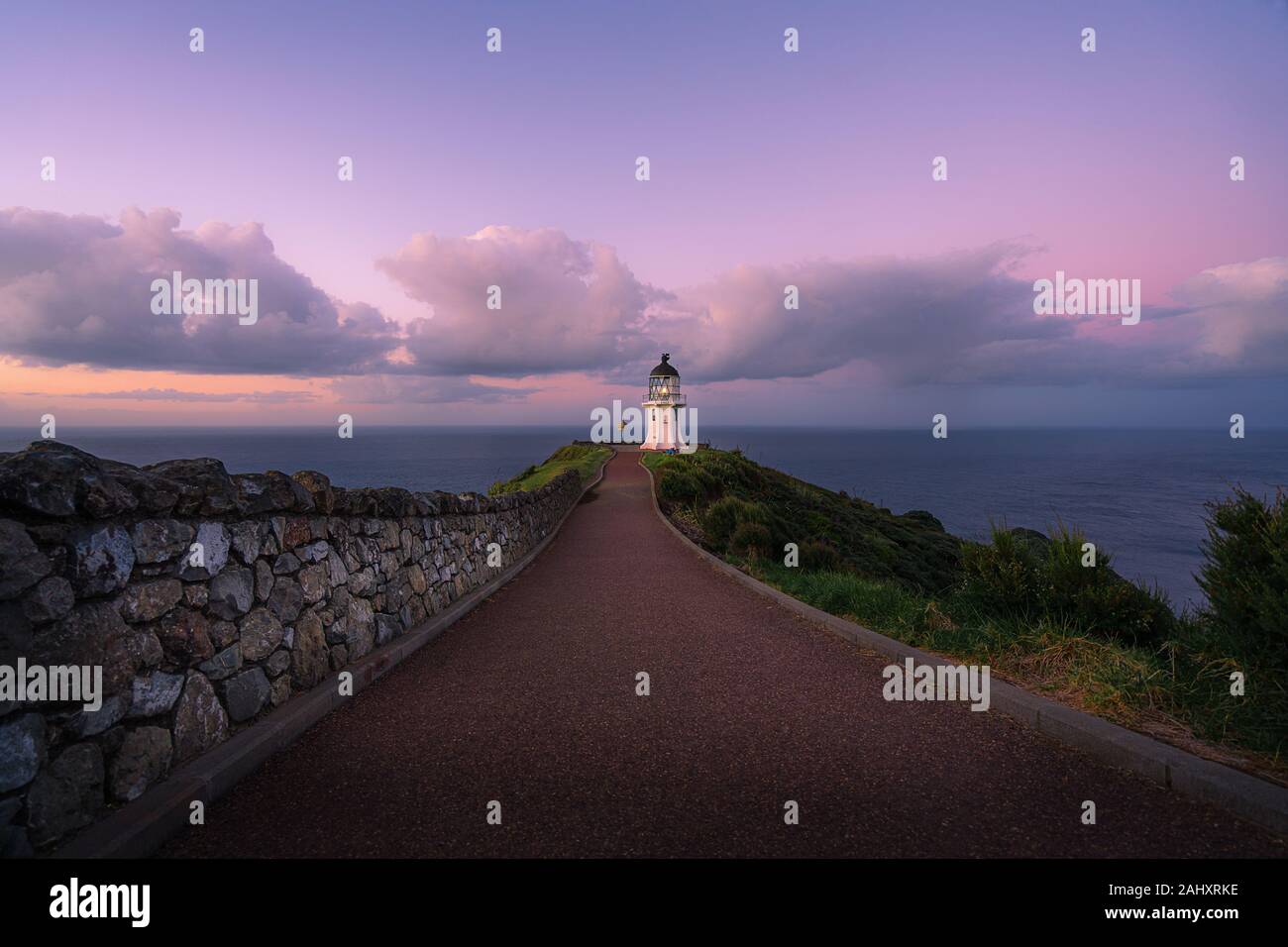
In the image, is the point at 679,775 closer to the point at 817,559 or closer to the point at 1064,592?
the point at 1064,592

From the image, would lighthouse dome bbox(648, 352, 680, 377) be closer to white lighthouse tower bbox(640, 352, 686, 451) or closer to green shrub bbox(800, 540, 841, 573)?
white lighthouse tower bbox(640, 352, 686, 451)

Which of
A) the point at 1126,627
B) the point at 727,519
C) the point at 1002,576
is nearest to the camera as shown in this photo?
the point at 1126,627

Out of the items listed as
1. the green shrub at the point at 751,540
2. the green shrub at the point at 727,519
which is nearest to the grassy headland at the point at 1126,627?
the green shrub at the point at 751,540

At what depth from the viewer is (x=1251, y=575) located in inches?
177

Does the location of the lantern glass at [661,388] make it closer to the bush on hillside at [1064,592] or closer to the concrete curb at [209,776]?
the bush on hillside at [1064,592]

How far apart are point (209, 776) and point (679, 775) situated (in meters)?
2.66

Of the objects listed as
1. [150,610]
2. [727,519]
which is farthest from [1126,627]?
[727,519]

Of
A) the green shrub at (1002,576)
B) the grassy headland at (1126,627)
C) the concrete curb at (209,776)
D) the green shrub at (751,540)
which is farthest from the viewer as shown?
the green shrub at (751,540)

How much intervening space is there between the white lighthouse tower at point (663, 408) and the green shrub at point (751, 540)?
1392 inches

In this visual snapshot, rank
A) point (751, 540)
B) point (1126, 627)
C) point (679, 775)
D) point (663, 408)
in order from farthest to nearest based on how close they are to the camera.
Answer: point (663, 408), point (751, 540), point (1126, 627), point (679, 775)

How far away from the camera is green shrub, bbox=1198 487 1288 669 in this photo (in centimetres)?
414

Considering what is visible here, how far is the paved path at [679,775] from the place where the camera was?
3.27 m

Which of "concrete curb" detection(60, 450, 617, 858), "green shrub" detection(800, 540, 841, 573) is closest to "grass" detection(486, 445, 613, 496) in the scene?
"green shrub" detection(800, 540, 841, 573)
